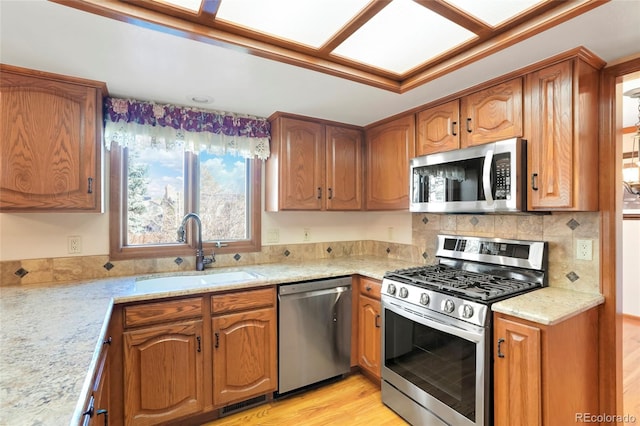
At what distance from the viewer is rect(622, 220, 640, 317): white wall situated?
3895 mm

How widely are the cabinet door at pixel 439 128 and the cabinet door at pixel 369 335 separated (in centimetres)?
121

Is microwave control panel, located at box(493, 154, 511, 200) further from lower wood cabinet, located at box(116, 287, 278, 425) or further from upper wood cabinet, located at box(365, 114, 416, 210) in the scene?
lower wood cabinet, located at box(116, 287, 278, 425)

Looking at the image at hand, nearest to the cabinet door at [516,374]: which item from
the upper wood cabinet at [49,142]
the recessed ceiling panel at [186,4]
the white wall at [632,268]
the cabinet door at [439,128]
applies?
the cabinet door at [439,128]

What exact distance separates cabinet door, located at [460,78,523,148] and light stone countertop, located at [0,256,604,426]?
96cm

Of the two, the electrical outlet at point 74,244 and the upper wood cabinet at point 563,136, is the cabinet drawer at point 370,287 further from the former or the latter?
the electrical outlet at point 74,244

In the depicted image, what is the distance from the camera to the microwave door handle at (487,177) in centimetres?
186

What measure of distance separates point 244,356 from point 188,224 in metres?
1.11

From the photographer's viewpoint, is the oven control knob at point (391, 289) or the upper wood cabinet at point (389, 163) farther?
the upper wood cabinet at point (389, 163)

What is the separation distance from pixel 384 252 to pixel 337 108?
1476 millimetres

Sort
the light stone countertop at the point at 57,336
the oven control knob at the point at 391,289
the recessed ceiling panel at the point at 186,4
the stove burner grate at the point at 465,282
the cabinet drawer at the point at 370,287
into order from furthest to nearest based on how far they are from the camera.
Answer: the cabinet drawer at the point at 370,287
the oven control knob at the point at 391,289
the stove burner grate at the point at 465,282
the recessed ceiling panel at the point at 186,4
the light stone countertop at the point at 57,336

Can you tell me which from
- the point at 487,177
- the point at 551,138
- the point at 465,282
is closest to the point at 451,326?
the point at 465,282

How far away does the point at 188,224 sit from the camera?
2.54 metres

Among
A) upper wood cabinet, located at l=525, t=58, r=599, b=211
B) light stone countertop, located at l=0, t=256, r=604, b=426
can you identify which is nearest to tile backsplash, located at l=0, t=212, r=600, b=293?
light stone countertop, located at l=0, t=256, r=604, b=426

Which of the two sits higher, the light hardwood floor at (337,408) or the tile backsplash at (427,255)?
the tile backsplash at (427,255)
